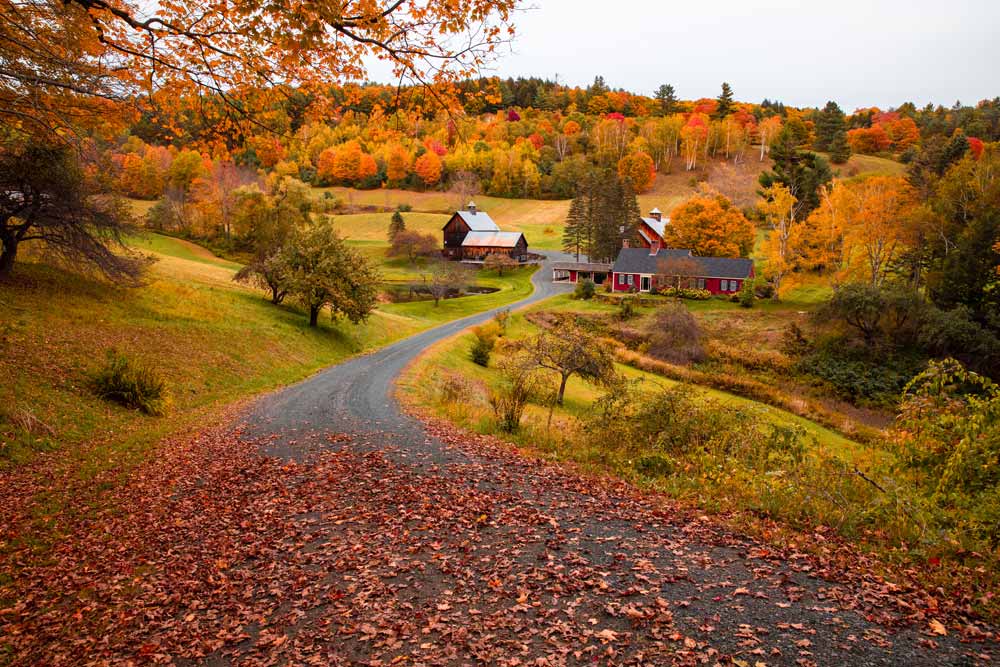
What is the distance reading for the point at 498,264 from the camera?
76.4m

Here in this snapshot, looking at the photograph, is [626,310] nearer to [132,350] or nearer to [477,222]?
[132,350]

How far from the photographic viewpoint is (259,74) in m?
8.34

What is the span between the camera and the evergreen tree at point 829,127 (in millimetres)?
115812

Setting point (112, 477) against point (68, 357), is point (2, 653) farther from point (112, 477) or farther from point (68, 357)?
point (68, 357)

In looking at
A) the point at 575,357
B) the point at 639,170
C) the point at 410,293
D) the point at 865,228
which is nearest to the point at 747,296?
the point at 865,228

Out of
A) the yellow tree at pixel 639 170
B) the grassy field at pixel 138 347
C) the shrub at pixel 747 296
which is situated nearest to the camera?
the grassy field at pixel 138 347

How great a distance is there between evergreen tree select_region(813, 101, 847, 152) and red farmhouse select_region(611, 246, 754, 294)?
77.4 metres

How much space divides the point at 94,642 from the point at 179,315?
2382cm

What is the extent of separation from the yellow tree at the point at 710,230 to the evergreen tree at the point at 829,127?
219ft

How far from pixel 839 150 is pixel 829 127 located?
857 cm

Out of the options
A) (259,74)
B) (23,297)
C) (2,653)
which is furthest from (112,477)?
(23,297)

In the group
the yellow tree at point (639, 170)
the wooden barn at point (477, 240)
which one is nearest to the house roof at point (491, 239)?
the wooden barn at point (477, 240)

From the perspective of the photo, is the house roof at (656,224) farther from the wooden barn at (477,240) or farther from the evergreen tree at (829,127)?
the evergreen tree at (829,127)

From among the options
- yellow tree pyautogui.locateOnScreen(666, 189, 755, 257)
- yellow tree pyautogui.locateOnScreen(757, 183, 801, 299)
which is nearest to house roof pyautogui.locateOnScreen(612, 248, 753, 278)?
yellow tree pyautogui.locateOnScreen(666, 189, 755, 257)
